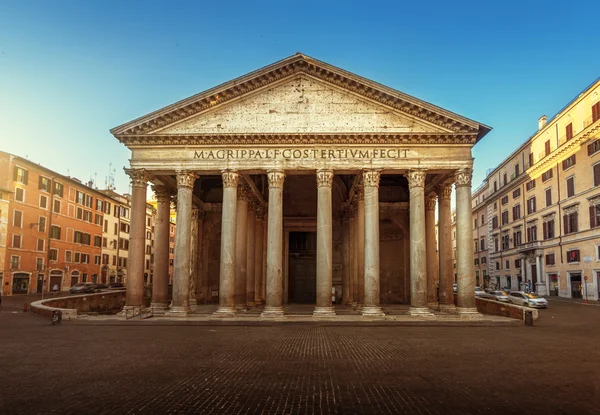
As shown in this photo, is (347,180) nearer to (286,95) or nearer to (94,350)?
(286,95)

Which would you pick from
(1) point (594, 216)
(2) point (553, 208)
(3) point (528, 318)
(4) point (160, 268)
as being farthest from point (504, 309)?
(2) point (553, 208)

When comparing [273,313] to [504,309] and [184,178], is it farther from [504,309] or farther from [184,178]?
[504,309]

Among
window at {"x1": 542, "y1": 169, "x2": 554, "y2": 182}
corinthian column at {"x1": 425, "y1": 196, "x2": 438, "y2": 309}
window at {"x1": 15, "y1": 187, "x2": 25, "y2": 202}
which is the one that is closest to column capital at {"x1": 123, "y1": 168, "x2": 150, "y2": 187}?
corinthian column at {"x1": 425, "y1": 196, "x2": 438, "y2": 309}

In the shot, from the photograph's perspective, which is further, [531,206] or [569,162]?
[531,206]

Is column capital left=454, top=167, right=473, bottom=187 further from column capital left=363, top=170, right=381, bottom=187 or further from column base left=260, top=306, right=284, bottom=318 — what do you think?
column base left=260, top=306, right=284, bottom=318

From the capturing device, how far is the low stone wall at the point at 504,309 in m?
22.1

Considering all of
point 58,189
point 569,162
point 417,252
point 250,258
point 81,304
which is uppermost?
point 569,162

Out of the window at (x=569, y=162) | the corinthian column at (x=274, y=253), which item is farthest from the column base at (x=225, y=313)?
the window at (x=569, y=162)

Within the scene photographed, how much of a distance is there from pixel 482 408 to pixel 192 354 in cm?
751

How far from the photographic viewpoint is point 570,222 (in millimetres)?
41594

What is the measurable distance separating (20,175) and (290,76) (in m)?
32.6

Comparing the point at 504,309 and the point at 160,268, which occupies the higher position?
the point at 160,268

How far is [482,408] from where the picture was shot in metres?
7.38

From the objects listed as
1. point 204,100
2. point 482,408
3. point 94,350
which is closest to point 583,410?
point 482,408
